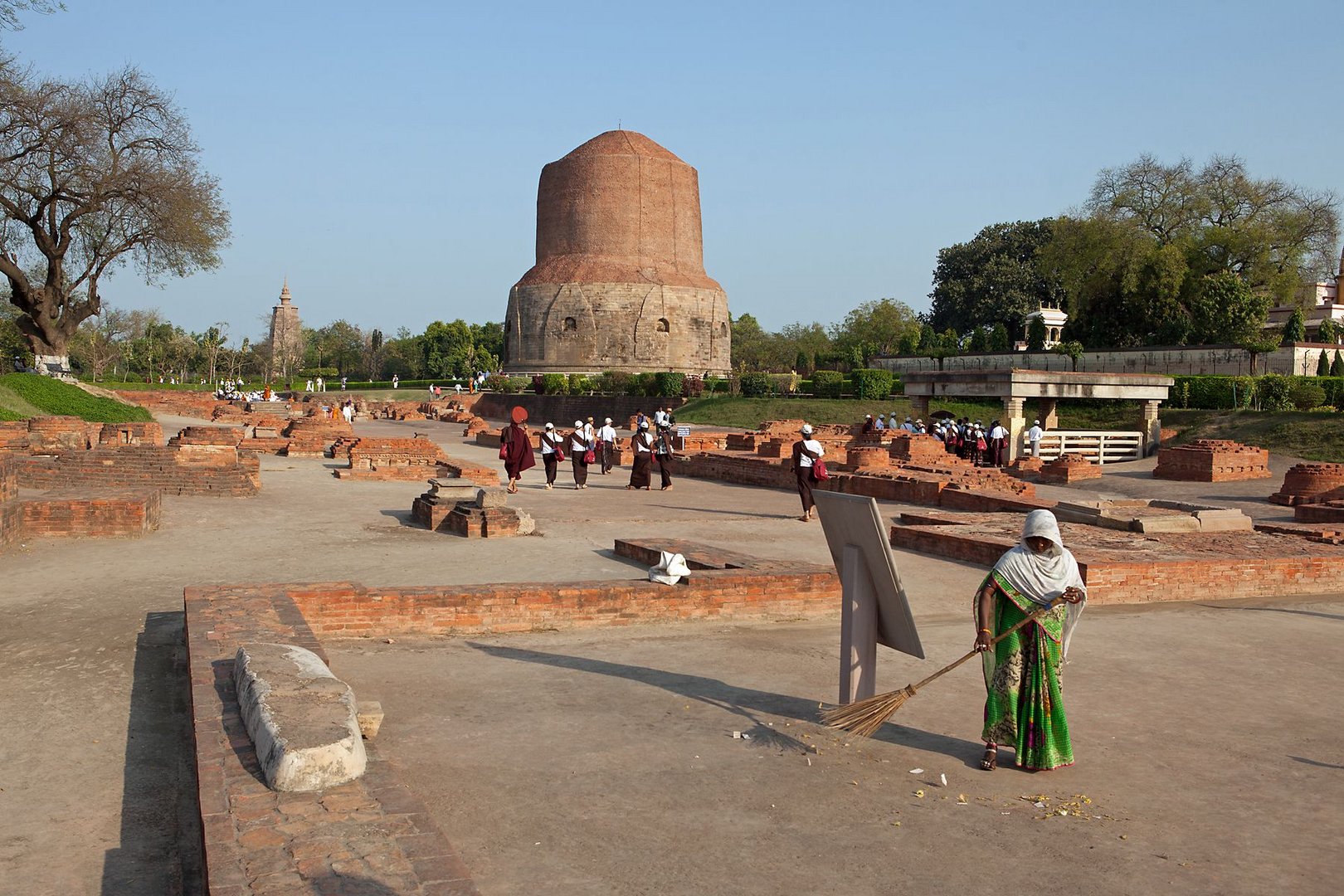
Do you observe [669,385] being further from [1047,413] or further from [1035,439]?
[1035,439]

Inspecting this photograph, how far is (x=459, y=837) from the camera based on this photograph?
125 inches

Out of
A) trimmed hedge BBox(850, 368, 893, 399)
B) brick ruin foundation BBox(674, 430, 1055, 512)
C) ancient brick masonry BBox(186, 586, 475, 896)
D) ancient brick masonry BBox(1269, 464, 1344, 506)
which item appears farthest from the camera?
trimmed hedge BBox(850, 368, 893, 399)

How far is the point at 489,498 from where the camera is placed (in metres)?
9.75

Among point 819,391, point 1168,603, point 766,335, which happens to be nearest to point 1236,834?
point 1168,603

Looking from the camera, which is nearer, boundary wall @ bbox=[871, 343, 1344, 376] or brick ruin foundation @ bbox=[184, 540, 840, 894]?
brick ruin foundation @ bbox=[184, 540, 840, 894]

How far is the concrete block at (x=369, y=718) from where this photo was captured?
3.86 metres

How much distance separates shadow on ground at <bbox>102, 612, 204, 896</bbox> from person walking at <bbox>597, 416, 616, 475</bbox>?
11239 millimetres

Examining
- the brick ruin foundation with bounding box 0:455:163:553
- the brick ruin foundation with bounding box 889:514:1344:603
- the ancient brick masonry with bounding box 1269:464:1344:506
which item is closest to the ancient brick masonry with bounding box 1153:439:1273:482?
the ancient brick masonry with bounding box 1269:464:1344:506

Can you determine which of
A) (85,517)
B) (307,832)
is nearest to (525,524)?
(85,517)

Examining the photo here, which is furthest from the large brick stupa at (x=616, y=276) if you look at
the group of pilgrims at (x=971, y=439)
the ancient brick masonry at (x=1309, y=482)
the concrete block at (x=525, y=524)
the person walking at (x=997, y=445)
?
the concrete block at (x=525, y=524)

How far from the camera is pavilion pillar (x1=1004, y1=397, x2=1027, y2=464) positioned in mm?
19953

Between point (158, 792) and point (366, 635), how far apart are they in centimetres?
212

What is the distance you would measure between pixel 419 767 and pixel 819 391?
2969cm

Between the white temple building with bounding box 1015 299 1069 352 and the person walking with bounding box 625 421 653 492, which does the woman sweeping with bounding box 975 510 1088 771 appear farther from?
the white temple building with bounding box 1015 299 1069 352
